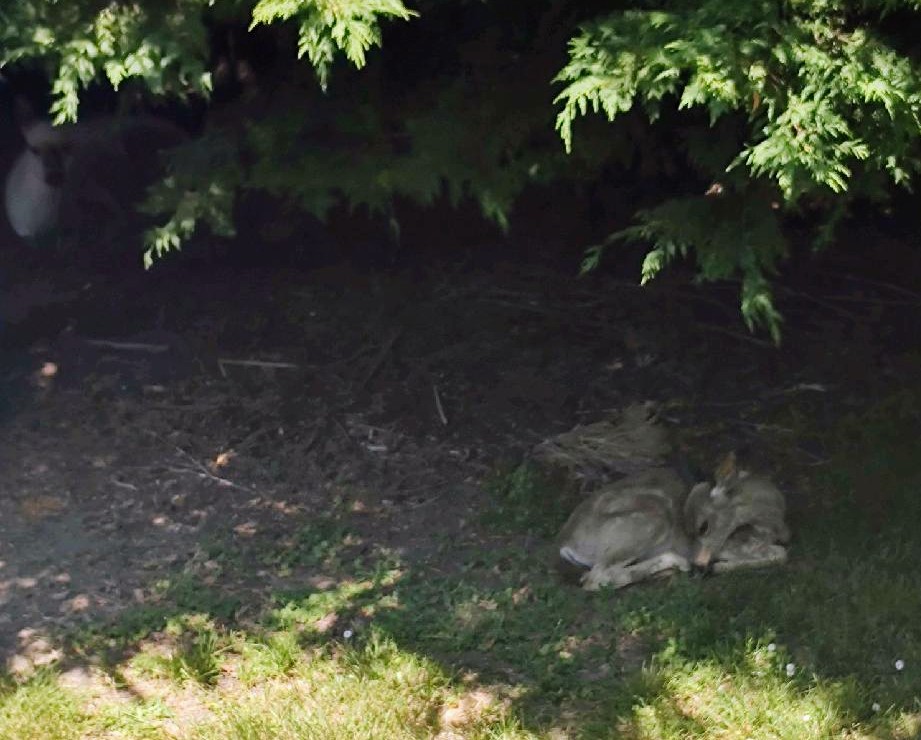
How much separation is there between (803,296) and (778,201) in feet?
7.49

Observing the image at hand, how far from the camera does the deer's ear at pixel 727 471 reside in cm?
522

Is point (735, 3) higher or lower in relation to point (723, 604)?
higher

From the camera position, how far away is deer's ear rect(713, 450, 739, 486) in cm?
522

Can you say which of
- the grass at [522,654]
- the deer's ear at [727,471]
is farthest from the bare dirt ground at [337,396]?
the deer's ear at [727,471]

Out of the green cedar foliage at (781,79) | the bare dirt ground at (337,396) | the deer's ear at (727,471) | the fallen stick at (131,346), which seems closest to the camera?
the green cedar foliage at (781,79)

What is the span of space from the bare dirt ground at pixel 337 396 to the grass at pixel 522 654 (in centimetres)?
26

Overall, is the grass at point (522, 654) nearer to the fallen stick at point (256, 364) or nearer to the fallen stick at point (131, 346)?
the fallen stick at point (256, 364)

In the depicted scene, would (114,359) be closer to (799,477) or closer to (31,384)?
(31,384)

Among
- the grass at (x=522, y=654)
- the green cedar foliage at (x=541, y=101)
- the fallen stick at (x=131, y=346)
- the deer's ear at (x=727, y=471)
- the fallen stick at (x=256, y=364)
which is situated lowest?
the grass at (x=522, y=654)

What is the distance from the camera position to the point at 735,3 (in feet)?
12.8

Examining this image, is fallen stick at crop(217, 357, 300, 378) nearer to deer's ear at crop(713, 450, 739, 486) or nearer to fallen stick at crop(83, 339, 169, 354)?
fallen stick at crop(83, 339, 169, 354)

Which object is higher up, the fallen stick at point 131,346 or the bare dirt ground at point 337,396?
the fallen stick at point 131,346

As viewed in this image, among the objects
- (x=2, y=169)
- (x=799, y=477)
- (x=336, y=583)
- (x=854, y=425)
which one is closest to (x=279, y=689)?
(x=336, y=583)

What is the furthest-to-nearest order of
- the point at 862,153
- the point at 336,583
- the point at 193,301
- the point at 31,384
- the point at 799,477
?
the point at 193,301 < the point at 31,384 < the point at 799,477 < the point at 336,583 < the point at 862,153
